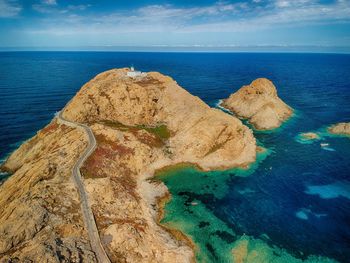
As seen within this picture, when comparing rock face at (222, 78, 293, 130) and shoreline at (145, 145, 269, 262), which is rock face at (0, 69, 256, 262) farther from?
rock face at (222, 78, 293, 130)

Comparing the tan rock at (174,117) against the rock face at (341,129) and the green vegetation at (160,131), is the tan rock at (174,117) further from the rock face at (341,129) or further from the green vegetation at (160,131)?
the rock face at (341,129)

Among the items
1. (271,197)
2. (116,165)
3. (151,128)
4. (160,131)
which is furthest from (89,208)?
(151,128)

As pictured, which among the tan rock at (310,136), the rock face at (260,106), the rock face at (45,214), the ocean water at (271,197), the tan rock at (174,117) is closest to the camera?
the rock face at (45,214)

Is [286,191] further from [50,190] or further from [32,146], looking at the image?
[32,146]

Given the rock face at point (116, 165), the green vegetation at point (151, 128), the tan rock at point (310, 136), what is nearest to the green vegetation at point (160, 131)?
the green vegetation at point (151, 128)

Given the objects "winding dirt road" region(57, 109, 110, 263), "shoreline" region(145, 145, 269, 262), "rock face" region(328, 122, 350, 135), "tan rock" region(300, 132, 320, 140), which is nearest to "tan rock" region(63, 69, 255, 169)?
"shoreline" region(145, 145, 269, 262)

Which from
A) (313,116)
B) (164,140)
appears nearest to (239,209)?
(164,140)
